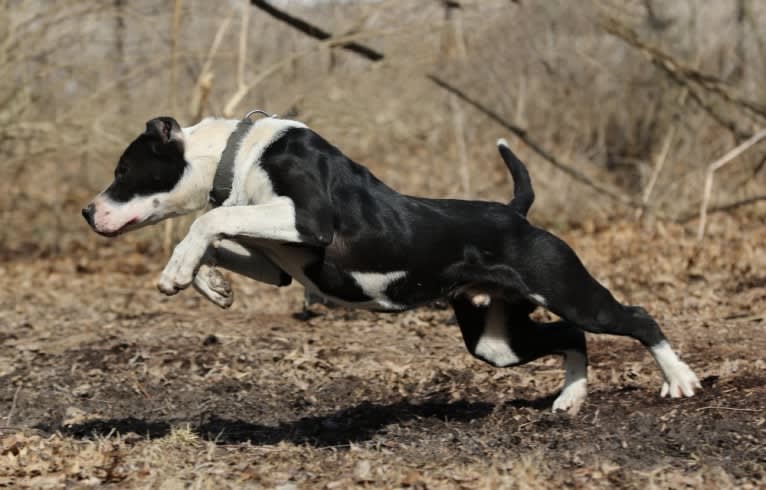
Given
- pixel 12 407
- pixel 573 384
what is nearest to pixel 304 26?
pixel 12 407

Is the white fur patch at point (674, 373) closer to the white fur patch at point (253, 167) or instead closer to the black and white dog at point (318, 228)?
the black and white dog at point (318, 228)

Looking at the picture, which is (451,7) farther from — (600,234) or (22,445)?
(22,445)

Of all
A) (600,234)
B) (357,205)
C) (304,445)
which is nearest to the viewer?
(357,205)

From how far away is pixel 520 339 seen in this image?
20.8ft

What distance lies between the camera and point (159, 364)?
25.0 ft

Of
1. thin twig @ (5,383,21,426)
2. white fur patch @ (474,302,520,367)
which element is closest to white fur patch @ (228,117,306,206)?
white fur patch @ (474,302,520,367)

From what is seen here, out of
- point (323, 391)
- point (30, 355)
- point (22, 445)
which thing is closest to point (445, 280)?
point (323, 391)

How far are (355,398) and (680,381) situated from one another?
6.20 feet

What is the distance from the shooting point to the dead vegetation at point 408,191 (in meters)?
5.59

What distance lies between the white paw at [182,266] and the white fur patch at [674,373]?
250 cm

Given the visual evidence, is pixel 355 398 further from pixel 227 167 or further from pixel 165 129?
pixel 165 129

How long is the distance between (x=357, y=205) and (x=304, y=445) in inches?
50.6

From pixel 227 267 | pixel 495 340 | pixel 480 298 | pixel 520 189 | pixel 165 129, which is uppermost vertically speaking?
pixel 165 129

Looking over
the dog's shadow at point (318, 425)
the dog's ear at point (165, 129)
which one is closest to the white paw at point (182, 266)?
the dog's ear at point (165, 129)
